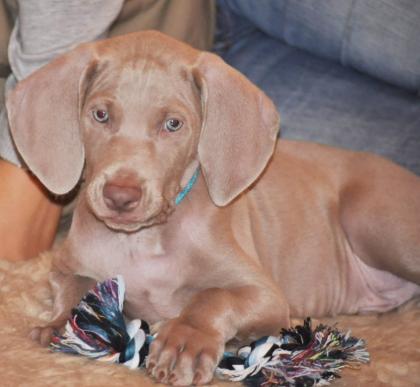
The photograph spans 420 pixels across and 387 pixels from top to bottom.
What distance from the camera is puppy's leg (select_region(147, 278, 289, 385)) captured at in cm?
238

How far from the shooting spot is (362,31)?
13.2ft

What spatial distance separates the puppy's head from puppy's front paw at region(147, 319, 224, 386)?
35 cm

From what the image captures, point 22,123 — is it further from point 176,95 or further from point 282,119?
point 282,119

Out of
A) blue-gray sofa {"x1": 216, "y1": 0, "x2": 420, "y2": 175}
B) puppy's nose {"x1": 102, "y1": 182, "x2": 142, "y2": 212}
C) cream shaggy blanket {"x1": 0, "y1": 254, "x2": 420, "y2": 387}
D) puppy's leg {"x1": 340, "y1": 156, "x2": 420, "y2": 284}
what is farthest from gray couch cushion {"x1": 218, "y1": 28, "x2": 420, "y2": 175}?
puppy's nose {"x1": 102, "y1": 182, "x2": 142, "y2": 212}

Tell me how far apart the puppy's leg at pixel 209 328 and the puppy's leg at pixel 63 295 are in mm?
409

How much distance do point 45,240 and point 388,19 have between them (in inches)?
69.8

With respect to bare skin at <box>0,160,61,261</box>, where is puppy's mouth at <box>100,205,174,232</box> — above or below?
above

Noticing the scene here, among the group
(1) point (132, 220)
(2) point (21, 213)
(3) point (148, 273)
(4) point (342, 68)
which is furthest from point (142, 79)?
(4) point (342, 68)

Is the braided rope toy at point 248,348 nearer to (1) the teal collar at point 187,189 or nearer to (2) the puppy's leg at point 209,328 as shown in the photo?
(2) the puppy's leg at point 209,328

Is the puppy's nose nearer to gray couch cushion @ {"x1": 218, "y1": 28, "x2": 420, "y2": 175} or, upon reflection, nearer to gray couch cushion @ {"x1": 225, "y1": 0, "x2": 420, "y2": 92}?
gray couch cushion @ {"x1": 218, "y1": 28, "x2": 420, "y2": 175}

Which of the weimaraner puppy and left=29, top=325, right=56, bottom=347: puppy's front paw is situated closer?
the weimaraner puppy

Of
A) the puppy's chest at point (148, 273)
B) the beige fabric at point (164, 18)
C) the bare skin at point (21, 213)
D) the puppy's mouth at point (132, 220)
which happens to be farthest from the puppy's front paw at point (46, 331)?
the beige fabric at point (164, 18)

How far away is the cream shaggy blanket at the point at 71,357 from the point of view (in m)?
2.42

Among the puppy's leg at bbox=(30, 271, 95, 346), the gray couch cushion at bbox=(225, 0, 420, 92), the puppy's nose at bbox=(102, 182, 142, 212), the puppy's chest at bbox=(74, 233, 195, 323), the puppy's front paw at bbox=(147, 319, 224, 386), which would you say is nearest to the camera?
the puppy's front paw at bbox=(147, 319, 224, 386)
